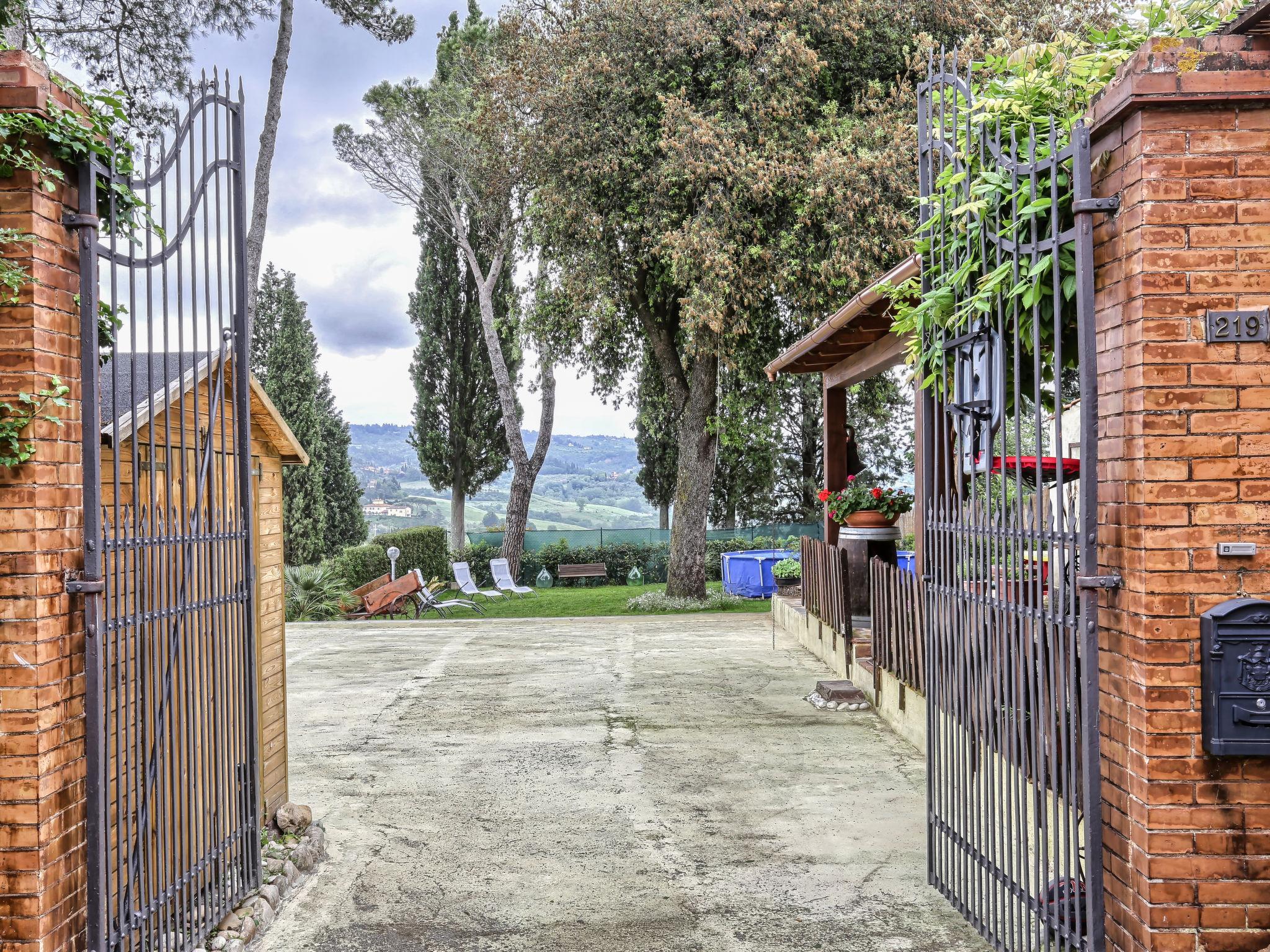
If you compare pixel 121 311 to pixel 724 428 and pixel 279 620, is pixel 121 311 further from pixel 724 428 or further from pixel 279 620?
pixel 724 428

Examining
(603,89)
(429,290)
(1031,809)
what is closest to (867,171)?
(603,89)

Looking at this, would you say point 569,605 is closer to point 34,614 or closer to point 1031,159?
point 34,614

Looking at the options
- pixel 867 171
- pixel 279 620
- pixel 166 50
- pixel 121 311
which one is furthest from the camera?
pixel 867 171

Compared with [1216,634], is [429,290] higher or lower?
higher

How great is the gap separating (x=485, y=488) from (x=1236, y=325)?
27.3 m

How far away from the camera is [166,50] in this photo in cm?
1406

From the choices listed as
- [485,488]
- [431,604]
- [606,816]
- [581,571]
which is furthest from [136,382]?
[485,488]

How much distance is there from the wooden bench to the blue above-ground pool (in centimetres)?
479

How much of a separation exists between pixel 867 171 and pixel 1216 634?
13.6 metres

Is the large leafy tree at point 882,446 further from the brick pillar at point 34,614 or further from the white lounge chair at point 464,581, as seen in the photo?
the brick pillar at point 34,614

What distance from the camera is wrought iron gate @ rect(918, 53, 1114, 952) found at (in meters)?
3.08

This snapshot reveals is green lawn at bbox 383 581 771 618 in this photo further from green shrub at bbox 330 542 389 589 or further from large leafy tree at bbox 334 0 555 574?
large leafy tree at bbox 334 0 555 574

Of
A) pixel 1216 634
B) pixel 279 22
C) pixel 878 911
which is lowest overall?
pixel 878 911

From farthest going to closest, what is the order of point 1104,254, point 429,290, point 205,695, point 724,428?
1. point 429,290
2. point 724,428
3. point 205,695
4. point 1104,254
